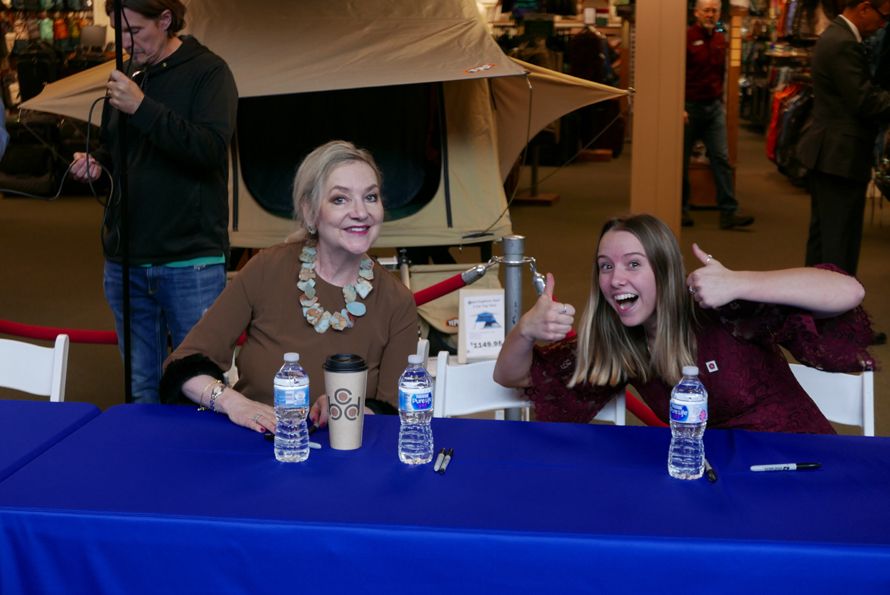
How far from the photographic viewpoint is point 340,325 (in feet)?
9.00

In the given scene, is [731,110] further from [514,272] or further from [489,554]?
[489,554]

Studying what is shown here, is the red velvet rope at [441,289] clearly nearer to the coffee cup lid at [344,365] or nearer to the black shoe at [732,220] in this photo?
the coffee cup lid at [344,365]

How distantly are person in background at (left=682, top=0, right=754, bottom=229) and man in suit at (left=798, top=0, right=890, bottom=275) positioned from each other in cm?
310

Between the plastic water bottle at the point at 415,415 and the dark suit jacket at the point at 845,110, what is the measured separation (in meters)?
3.66

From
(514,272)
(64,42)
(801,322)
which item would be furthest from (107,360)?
(64,42)

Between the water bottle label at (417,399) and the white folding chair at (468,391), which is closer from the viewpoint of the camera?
the water bottle label at (417,399)

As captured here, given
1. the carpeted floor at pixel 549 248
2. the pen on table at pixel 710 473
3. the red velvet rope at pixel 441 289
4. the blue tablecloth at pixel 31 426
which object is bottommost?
the carpeted floor at pixel 549 248

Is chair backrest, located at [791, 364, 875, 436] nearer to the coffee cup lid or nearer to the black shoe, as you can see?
the coffee cup lid

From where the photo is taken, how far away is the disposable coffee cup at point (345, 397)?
7.41 feet

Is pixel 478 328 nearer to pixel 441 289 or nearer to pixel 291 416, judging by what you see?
pixel 441 289

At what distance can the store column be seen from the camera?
5.43 meters

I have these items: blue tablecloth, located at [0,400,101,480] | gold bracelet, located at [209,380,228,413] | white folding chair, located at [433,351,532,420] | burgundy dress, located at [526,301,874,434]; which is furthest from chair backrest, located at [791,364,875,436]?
Result: blue tablecloth, located at [0,400,101,480]

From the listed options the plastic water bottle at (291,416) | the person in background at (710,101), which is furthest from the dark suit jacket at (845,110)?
the plastic water bottle at (291,416)

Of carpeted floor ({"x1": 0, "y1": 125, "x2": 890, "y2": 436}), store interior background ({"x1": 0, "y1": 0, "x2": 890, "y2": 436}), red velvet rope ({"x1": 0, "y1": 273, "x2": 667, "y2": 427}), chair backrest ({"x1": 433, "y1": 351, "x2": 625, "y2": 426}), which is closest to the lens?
chair backrest ({"x1": 433, "y1": 351, "x2": 625, "y2": 426})
